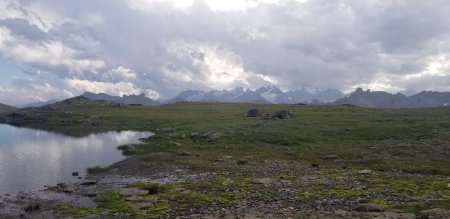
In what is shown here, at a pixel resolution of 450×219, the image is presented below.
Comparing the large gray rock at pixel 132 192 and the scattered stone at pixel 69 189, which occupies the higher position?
the large gray rock at pixel 132 192

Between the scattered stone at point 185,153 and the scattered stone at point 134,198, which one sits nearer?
the scattered stone at point 134,198

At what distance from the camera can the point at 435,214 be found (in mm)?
28016

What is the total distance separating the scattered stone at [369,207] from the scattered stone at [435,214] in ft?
9.51

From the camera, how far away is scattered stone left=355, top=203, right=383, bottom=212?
3072 cm

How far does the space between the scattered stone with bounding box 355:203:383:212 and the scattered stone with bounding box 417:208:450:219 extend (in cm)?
290

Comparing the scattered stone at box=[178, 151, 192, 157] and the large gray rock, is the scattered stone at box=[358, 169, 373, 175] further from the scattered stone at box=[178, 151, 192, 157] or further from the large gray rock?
the scattered stone at box=[178, 151, 192, 157]

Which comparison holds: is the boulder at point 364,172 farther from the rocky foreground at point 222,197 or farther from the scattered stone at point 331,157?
the scattered stone at point 331,157

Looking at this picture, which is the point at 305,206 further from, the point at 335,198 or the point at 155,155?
the point at 155,155

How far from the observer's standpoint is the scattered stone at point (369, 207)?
3072 cm

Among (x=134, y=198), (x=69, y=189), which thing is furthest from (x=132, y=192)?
(x=69, y=189)

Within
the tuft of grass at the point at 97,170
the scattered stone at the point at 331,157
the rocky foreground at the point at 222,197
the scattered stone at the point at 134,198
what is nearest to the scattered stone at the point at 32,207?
the rocky foreground at the point at 222,197

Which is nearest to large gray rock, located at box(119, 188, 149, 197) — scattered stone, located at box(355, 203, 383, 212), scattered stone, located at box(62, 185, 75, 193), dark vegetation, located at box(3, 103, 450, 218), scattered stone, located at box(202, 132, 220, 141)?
dark vegetation, located at box(3, 103, 450, 218)

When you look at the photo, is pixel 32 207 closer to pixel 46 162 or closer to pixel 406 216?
pixel 406 216

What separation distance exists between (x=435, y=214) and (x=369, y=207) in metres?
4.48
